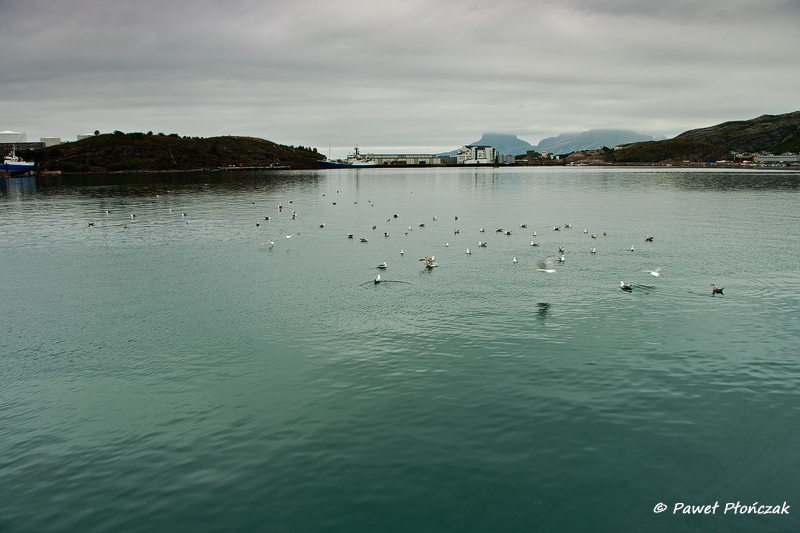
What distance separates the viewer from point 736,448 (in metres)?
19.8

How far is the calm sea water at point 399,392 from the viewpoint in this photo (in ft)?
55.8

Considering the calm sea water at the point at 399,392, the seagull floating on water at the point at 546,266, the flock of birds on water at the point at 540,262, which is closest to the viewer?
the calm sea water at the point at 399,392

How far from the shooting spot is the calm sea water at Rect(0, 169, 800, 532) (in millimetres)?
17000

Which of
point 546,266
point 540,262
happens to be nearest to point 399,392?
point 546,266

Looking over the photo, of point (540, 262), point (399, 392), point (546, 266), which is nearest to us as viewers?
point (399, 392)

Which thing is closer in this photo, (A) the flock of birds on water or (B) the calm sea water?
(B) the calm sea water

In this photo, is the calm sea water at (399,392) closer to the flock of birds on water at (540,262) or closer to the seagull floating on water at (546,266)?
the flock of birds on water at (540,262)

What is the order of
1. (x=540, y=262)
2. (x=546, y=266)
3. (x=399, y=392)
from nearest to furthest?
(x=399, y=392), (x=546, y=266), (x=540, y=262)

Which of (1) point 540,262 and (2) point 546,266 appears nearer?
(2) point 546,266

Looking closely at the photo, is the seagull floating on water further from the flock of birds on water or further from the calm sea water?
the calm sea water

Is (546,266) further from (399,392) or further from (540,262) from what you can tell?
(399,392)

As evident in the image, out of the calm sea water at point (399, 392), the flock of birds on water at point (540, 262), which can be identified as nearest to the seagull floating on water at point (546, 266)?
the flock of birds on water at point (540, 262)

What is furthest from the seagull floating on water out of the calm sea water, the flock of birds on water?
the calm sea water

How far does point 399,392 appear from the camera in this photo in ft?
80.4
